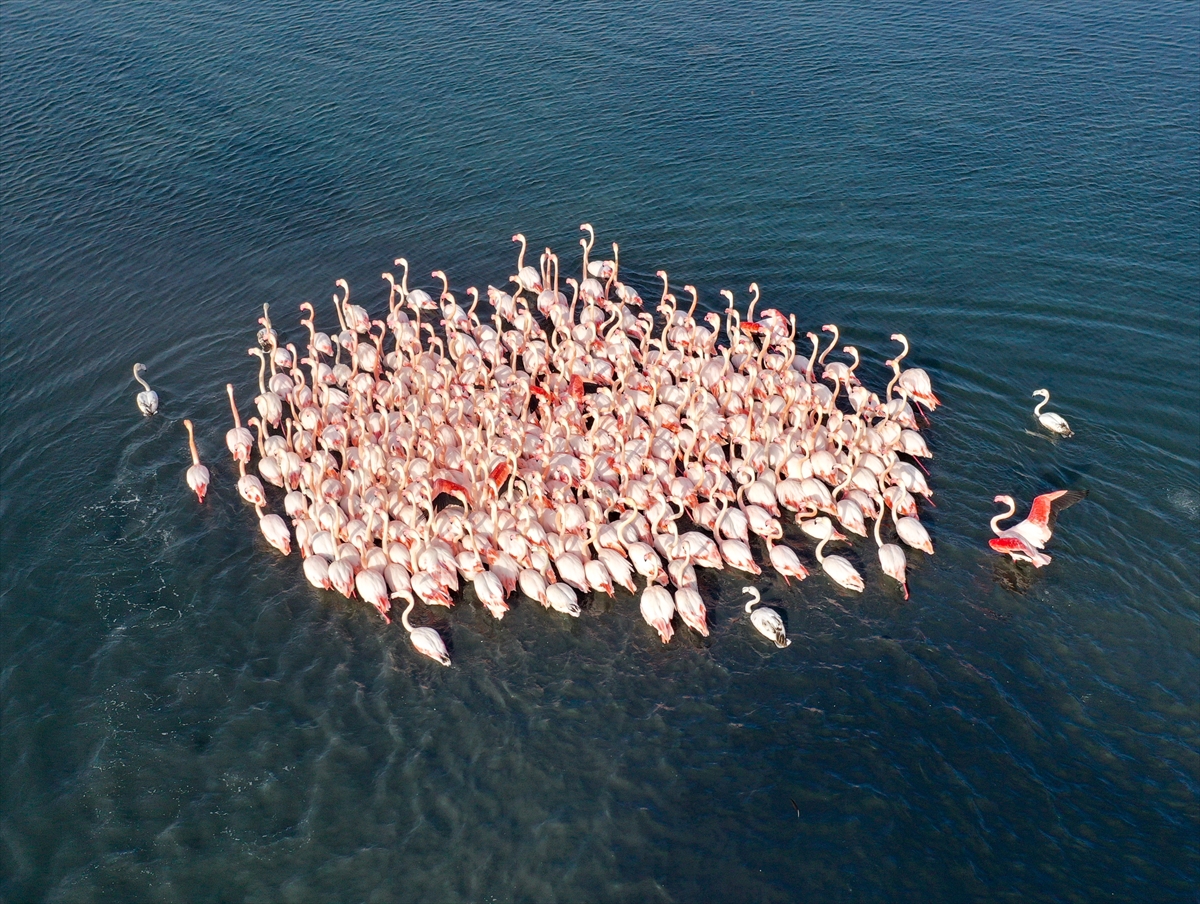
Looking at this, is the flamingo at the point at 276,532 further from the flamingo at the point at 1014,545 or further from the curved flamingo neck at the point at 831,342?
the flamingo at the point at 1014,545

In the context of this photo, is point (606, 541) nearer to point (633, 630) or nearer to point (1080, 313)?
point (633, 630)

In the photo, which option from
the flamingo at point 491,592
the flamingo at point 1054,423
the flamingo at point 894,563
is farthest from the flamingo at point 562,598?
the flamingo at point 1054,423

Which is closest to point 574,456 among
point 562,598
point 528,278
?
point 562,598

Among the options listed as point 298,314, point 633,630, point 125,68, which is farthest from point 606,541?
point 125,68

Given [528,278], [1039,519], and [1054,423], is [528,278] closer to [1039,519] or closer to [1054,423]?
[1054,423]

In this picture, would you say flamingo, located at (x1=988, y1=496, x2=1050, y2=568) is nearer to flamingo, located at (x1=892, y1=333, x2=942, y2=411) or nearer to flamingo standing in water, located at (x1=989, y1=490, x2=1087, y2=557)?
flamingo standing in water, located at (x1=989, y1=490, x2=1087, y2=557)

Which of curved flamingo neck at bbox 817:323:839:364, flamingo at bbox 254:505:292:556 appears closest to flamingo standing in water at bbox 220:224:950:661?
curved flamingo neck at bbox 817:323:839:364
